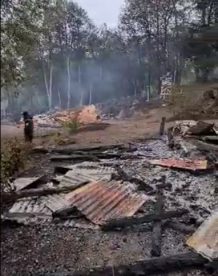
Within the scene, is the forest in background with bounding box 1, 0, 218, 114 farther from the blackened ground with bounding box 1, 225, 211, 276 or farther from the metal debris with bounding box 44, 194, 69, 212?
the blackened ground with bounding box 1, 225, 211, 276

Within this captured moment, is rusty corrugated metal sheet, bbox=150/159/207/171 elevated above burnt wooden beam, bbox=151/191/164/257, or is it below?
above

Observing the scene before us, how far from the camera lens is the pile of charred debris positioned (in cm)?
488

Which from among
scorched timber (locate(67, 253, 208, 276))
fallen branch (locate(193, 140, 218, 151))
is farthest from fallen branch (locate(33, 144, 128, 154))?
scorched timber (locate(67, 253, 208, 276))

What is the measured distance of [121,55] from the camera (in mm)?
37688

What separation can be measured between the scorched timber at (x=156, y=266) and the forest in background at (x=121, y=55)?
1868cm

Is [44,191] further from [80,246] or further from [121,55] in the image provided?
[121,55]

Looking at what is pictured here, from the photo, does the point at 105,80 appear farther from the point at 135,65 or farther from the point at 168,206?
the point at 168,206

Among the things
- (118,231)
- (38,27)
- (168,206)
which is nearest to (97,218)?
(118,231)

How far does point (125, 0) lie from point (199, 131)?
21.5 metres

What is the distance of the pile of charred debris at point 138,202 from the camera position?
16.0ft

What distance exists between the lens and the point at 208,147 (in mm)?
10711

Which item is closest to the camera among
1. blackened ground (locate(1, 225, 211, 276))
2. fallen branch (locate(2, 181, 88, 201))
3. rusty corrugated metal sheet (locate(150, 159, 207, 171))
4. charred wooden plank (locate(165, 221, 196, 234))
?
blackened ground (locate(1, 225, 211, 276))

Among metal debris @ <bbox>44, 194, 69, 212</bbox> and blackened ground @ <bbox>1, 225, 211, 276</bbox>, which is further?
metal debris @ <bbox>44, 194, 69, 212</bbox>

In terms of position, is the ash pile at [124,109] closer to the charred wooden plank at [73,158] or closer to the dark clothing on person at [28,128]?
the dark clothing on person at [28,128]
